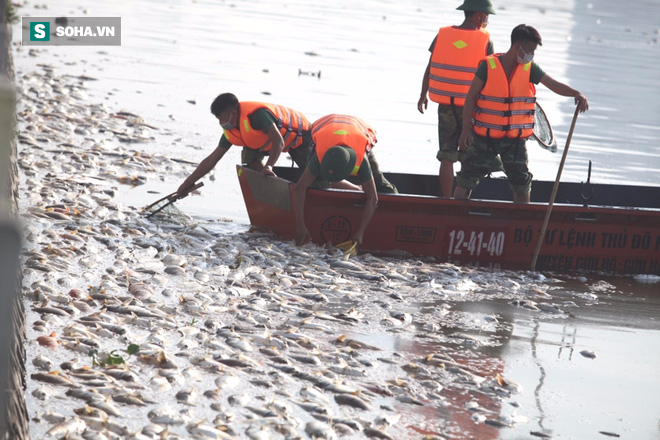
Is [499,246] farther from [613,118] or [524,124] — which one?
[613,118]

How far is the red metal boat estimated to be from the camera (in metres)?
9.00

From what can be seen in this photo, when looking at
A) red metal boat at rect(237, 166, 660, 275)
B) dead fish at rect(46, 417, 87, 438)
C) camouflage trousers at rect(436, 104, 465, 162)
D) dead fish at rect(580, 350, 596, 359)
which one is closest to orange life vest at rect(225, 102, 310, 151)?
red metal boat at rect(237, 166, 660, 275)

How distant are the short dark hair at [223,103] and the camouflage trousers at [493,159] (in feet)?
8.15

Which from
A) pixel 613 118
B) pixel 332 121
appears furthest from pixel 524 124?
pixel 613 118

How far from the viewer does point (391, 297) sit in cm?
795

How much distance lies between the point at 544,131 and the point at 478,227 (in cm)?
170

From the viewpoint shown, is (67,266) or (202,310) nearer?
(202,310)

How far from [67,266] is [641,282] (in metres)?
5.85

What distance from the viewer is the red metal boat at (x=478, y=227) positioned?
29.5 ft

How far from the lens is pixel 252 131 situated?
933 cm

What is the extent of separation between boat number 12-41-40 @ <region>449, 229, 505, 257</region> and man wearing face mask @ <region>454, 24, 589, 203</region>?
1.41ft

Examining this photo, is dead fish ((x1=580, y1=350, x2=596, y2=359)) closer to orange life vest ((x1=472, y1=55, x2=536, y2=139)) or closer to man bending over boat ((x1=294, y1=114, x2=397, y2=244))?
man bending over boat ((x1=294, y1=114, x2=397, y2=244))

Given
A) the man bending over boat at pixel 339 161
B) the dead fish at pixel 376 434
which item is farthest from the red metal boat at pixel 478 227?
the dead fish at pixel 376 434

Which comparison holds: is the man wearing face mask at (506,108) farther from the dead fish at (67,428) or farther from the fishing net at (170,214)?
the dead fish at (67,428)
